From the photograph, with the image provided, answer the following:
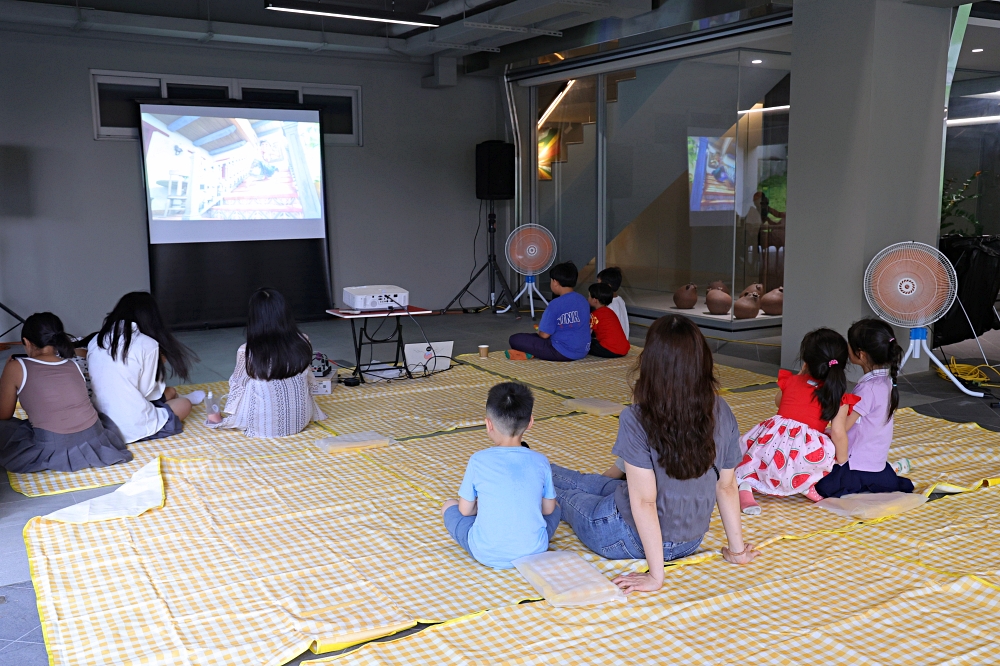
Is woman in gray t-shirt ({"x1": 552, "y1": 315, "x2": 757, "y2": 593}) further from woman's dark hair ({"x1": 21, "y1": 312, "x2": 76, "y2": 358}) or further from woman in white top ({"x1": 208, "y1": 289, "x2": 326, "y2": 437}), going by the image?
woman's dark hair ({"x1": 21, "y1": 312, "x2": 76, "y2": 358})

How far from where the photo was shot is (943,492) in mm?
3551

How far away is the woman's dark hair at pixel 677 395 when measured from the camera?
234 cm

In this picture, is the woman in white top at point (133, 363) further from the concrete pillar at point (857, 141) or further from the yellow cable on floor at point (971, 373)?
the yellow cable on floor at point (971, 373)

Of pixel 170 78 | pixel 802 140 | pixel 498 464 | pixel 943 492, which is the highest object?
pixel 170 78

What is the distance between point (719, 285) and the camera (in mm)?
7691

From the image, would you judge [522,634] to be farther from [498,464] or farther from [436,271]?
[436,271]

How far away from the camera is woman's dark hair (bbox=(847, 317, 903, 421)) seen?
129 inches

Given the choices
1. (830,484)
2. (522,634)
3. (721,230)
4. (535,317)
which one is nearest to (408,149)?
(535,317)

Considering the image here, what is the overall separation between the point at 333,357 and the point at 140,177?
10.1 ft

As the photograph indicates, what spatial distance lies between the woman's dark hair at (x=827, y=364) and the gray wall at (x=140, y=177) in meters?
6.65

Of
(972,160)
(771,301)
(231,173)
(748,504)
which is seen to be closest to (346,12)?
(231,173)

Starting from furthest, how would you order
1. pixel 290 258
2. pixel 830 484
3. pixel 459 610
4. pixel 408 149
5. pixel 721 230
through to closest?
pixel 408 149
pixel 290 258
pixel 721 230
pixel 830 484
pixel 459 610

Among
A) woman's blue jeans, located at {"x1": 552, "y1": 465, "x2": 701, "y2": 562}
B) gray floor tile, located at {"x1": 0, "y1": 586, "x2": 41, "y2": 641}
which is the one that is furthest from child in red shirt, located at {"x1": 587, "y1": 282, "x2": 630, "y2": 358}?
gray floor tile, located at {"x1": 0, "y1": 586, "x2": 41, "y2": 641}

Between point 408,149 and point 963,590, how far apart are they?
7.82m
